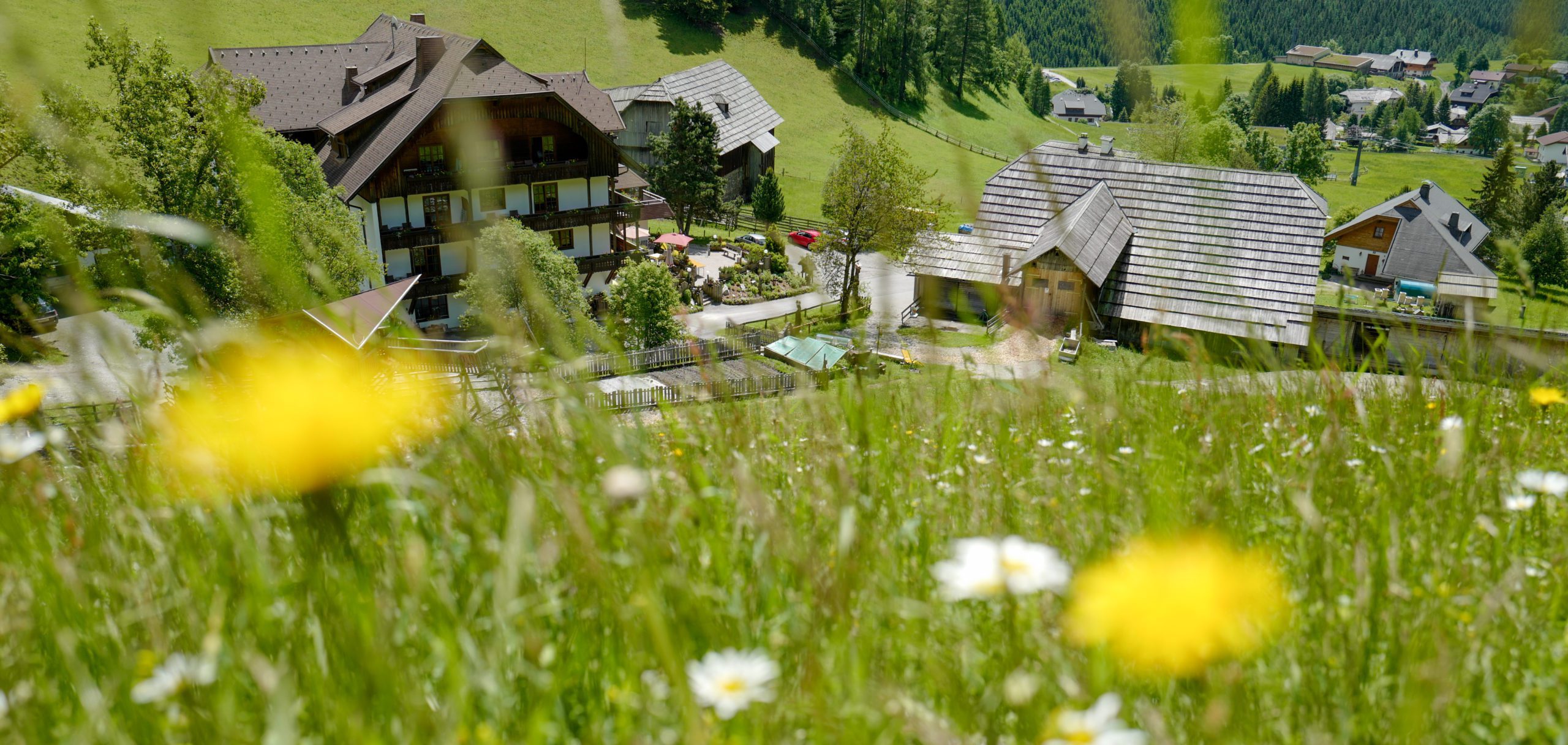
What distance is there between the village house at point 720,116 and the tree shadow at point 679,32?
15980 millimetres

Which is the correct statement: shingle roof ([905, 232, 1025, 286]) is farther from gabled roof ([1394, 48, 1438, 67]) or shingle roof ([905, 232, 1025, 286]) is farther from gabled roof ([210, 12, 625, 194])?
gabled roof ([1394, 48, 1438, 67])

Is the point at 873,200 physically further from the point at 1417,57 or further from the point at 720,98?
the point at 1417,57

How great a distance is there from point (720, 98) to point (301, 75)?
24.2m

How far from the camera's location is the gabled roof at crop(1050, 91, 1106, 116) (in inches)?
5103

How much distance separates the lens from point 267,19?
60844 millimetres

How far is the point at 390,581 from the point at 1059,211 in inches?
82.2

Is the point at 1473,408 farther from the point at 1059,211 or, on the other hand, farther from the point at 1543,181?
the point at 1543,181

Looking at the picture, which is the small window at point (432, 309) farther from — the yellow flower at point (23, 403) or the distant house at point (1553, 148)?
the distant house at point (1553, 148)

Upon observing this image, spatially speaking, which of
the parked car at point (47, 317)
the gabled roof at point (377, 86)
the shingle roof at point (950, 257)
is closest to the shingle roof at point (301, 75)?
the gabled roof at point (377, 86)

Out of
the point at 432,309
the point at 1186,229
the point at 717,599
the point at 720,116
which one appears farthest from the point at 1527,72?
the point at 720,116

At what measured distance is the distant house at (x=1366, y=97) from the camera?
133m

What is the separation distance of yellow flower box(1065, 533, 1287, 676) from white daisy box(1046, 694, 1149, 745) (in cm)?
21

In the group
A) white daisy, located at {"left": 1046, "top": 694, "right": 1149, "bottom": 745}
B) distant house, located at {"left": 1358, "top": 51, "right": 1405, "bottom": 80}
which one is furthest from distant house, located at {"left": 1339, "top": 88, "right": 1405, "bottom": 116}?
white daisy, located at {"left": 1046, "top": 694, "right": 1149, "bottom": 745}

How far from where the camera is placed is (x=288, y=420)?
2568 mm
